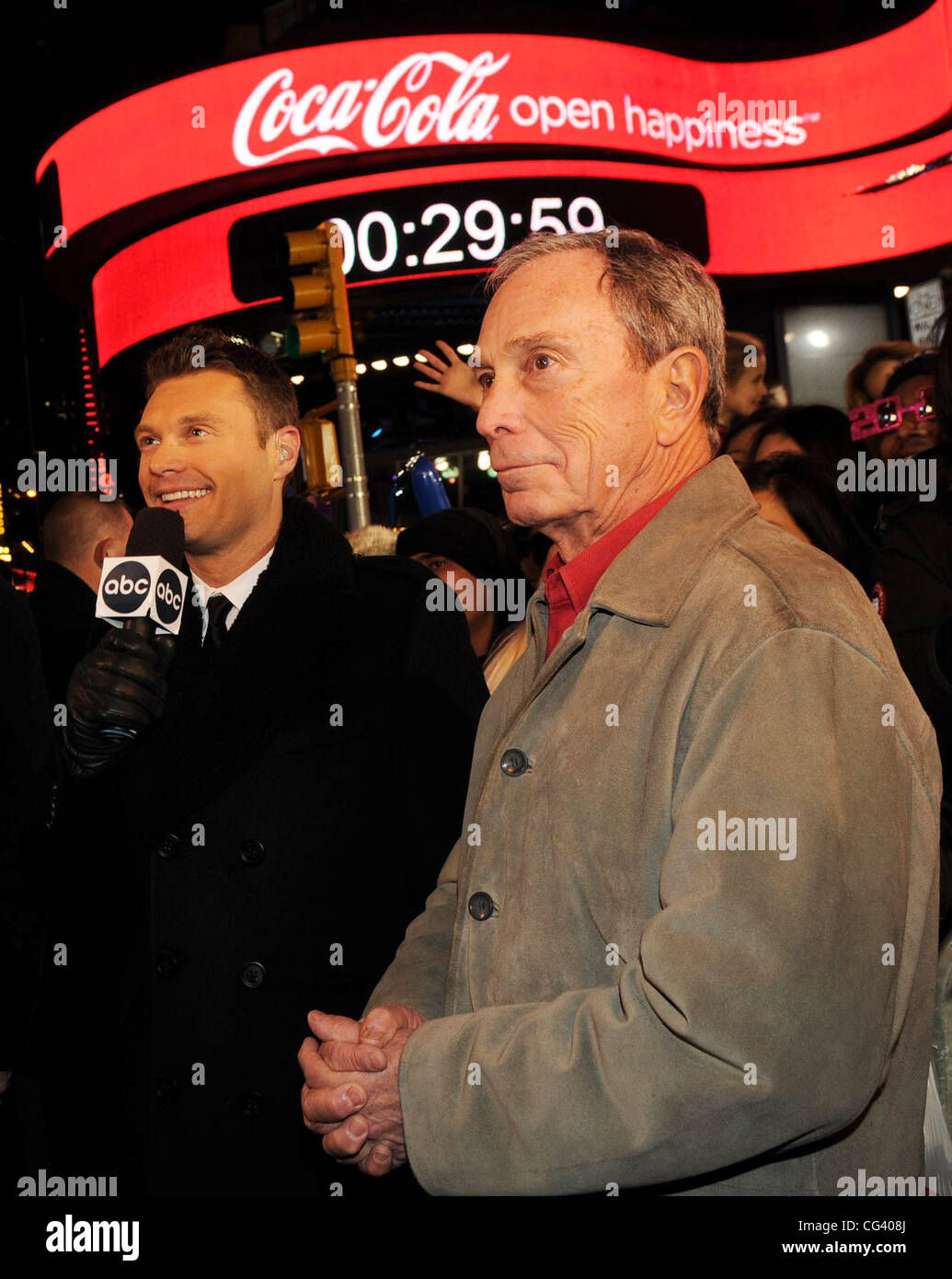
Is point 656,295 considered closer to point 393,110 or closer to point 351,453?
point 351,453

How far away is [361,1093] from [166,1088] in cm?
123

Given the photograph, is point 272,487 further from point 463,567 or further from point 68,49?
point 68,49

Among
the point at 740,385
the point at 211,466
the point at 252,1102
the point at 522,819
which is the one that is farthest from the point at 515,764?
the point at 740,385

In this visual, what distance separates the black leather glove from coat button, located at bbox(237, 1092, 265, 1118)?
0.88 metres

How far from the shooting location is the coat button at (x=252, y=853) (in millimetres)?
3246

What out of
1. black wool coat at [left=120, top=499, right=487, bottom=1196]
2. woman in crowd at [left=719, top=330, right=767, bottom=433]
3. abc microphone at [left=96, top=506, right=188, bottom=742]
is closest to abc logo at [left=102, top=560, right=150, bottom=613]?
abc microphone at [left=96, top=506, right=188, bottom=742]

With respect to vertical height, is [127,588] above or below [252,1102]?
above

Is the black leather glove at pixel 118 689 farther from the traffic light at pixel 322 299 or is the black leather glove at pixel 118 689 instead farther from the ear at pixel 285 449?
the traffic light at pixel 322 299

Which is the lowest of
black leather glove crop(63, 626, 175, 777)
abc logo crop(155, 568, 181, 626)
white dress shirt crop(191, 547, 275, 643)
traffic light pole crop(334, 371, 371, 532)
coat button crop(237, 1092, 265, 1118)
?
coat button crop(237, 1092, 265, 1118)

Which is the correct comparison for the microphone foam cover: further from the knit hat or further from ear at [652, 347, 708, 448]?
the knit hat

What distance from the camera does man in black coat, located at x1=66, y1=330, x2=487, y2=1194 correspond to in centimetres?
318

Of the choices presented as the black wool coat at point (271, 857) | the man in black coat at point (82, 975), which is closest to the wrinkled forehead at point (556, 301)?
the black wool coat at point (271, 857)

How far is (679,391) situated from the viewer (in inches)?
97.2

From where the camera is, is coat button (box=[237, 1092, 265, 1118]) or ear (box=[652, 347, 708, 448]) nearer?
ear (box=[652, 347, 708, 448])
